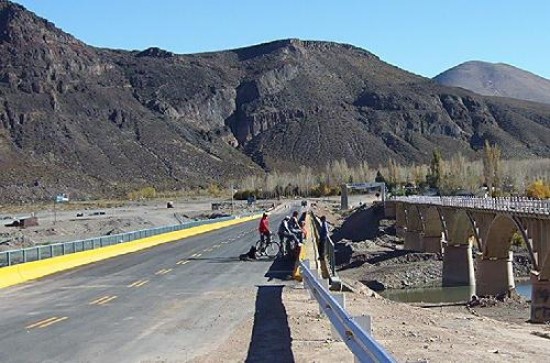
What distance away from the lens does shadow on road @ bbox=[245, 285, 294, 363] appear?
1228cm

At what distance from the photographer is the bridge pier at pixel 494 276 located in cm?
5491

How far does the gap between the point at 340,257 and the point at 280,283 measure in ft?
177

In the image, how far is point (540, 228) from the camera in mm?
44625

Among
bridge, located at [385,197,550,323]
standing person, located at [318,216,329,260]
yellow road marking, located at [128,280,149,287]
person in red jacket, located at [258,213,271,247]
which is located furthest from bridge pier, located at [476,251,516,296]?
yellow road marking, located at [128,280,149,287]

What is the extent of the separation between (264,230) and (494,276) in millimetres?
25522

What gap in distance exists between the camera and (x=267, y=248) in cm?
3775

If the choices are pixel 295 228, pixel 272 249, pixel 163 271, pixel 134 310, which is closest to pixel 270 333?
pixel 134 310

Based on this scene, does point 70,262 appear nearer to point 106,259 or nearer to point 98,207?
point 106,259

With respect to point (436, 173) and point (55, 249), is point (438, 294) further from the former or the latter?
point (436, 173)

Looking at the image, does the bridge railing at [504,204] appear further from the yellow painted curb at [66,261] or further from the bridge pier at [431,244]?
the yellow painted curb at [66,261]

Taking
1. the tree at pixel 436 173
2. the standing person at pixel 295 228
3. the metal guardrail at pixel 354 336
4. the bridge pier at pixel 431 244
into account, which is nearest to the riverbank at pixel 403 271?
the bridge pier at pixel 431 244

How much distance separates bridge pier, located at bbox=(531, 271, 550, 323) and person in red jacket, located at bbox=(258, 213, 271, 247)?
1241 cm

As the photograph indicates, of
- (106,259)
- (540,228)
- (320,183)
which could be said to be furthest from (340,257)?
(320,183)

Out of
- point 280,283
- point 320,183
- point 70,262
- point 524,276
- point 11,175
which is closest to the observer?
point 280,283
